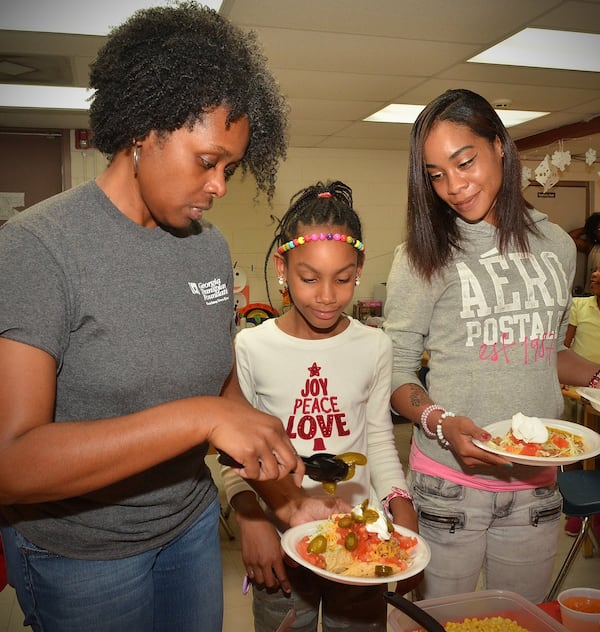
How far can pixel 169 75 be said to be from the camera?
1.06 m

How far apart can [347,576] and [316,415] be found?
19.8 inches

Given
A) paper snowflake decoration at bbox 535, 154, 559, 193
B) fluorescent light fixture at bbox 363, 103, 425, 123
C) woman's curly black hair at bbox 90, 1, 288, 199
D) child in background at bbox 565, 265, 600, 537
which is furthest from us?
paper snowflake decoration at bbox 535, 154, 559, 193

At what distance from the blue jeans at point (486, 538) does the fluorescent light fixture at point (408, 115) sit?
174 inches

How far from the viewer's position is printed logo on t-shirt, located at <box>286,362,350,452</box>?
1.55 m

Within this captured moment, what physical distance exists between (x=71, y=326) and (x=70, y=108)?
5.09 meters

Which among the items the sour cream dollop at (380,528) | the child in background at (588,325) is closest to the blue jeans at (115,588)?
the sour cream dollop at (380,528)

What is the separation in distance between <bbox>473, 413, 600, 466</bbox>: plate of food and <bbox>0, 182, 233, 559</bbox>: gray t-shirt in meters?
0.64

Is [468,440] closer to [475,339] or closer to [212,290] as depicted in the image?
[475,339]

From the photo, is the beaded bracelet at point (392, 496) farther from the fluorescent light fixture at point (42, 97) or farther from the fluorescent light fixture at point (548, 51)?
the fluorescent light fixture at point (42, 97)

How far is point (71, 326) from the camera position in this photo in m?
1.00

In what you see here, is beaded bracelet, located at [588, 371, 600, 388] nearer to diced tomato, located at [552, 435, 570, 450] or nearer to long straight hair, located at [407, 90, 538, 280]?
diced tomato, located at [552, 435, 570, 450]

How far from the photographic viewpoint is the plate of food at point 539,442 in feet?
4.38

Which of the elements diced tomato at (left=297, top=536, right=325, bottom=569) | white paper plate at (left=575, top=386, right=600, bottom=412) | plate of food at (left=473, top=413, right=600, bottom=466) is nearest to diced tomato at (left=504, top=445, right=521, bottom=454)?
plate of food at (left=473, top=413, right=600, bottom=466)

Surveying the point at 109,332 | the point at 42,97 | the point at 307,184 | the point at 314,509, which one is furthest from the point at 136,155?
the point at 307,184
